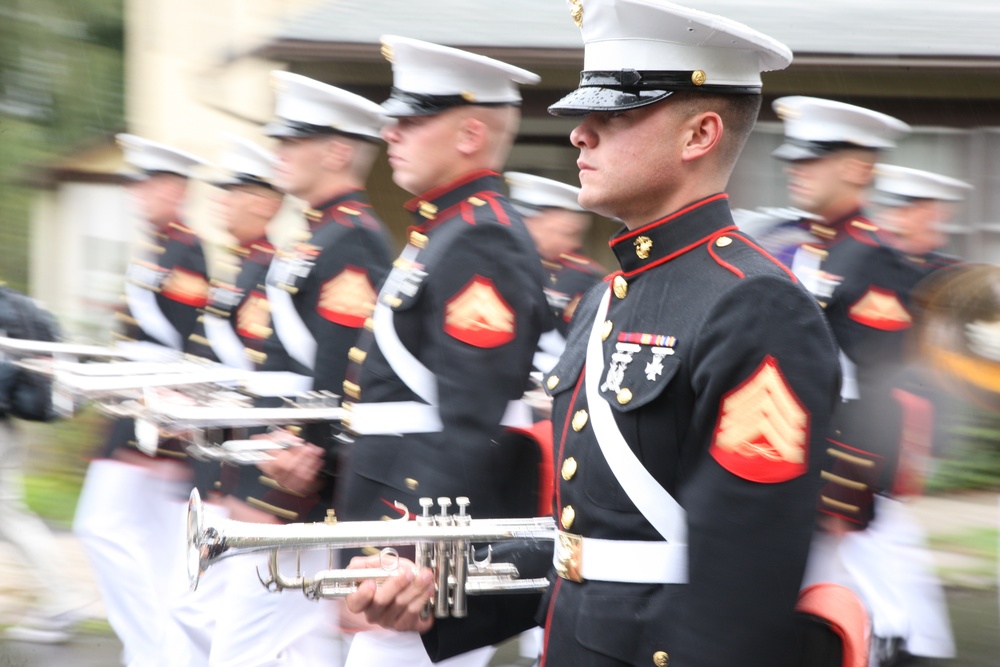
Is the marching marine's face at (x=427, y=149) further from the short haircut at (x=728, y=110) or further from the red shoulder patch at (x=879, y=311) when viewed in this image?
the red shoulder patch at (x=879, y=311)

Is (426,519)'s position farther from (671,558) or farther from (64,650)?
(64,650)

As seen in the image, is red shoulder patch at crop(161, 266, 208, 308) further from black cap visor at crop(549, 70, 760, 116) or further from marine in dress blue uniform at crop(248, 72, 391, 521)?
black cap visor at crop(549, 70, 760, 116)

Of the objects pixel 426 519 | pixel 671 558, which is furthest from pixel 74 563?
pixel 671 558

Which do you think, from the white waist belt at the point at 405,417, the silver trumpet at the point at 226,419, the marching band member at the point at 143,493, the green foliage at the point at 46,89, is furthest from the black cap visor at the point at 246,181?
the green foliage at the point at 46,89

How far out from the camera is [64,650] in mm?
6625

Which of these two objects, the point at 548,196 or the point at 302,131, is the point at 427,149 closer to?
the point at 302,131

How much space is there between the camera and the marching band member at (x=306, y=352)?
4.53 meters

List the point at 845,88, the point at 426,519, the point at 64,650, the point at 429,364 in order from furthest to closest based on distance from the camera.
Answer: the point at 845,88 → the point at 64,650 → the point at 429,364 → the point at 426,519

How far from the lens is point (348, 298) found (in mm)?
4609

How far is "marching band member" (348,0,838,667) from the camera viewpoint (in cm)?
210

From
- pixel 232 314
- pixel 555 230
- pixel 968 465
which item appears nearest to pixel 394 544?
pixel 232 314

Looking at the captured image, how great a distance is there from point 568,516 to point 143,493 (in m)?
4.07

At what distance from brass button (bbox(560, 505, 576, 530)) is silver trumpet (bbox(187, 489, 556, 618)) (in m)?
0.37

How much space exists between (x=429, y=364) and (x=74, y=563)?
538 cm
